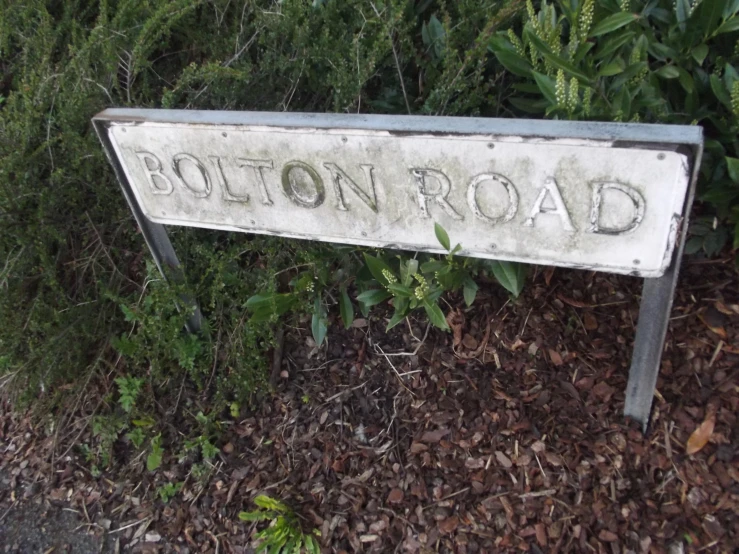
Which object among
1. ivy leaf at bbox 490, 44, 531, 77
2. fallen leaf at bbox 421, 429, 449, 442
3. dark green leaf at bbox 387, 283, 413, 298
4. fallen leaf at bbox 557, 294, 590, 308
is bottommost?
fallen leaf at bbox 421, 429, 449, 442

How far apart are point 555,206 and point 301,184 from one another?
0.64 m

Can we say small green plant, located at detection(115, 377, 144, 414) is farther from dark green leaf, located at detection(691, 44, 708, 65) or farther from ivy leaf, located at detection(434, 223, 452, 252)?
dark green leaf, located at detection(691, 44, 708, 65)

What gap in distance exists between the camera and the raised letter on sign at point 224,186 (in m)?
1.65

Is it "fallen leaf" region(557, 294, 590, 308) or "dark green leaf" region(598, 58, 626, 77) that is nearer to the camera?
"dark green leaf" region(598, 58, 626, 77)

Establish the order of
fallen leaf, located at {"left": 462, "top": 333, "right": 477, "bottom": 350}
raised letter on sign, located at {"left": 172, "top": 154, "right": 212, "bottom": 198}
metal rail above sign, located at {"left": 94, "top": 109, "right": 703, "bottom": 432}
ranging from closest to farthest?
metal rail above sign, located at {"left": 94, "top": 109, "right": 703, "bottom": 432} < raised letter on sign, located at {"left": 172, "top": 154, "right": 212, "bottom": 198} < fallen leaf, located at {"left": 462, "top": 333, "right": 477, "bottom": 350}

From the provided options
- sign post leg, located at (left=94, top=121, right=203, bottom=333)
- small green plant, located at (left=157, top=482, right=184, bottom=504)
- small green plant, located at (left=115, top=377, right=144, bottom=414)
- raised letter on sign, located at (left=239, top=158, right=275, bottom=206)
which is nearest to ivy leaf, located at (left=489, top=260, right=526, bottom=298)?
raised letter on sign, located at (left=239, top=158, right=275, bottom=206)

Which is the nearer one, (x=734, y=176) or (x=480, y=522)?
(x=734, y=176)

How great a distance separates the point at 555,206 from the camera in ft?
4.41

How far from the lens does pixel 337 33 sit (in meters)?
2.25

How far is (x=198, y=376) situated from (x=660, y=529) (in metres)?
1.66

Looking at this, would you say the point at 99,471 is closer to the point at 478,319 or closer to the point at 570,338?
the point at 478,319

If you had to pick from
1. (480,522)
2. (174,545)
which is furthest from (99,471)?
(480,522)

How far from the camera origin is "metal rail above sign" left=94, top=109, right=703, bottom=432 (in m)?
1.24

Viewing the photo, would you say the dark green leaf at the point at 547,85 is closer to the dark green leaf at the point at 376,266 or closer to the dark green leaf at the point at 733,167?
the dark green leaf at the point at 733,167
